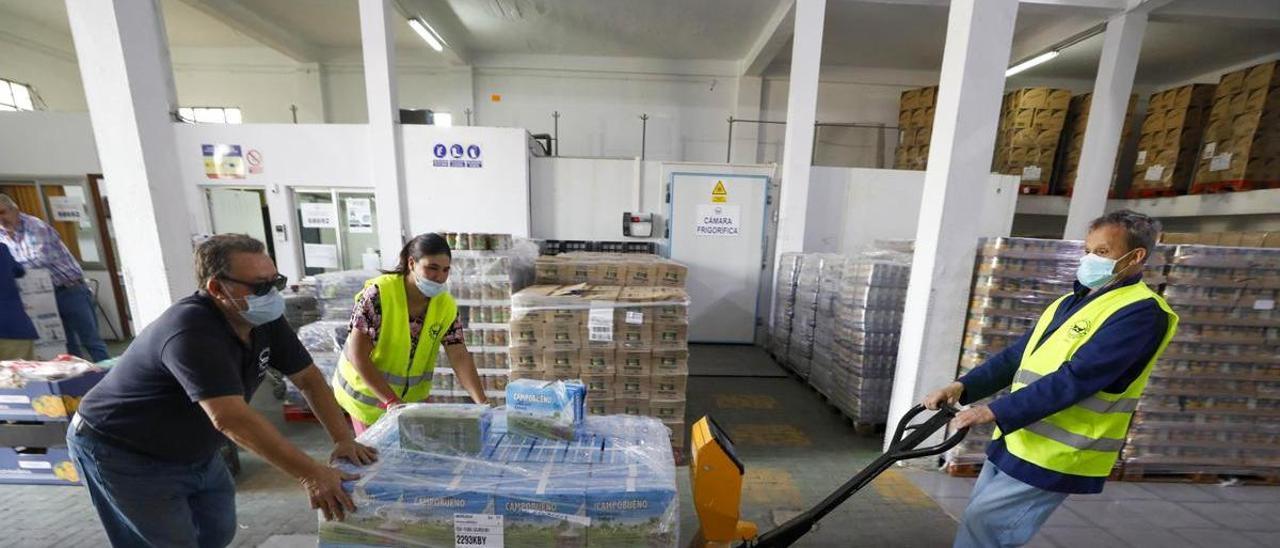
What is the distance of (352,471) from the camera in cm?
132

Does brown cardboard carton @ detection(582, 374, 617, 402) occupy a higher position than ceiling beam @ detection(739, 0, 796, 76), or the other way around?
ceiling beam @ detection(739, 0, 796, 76)

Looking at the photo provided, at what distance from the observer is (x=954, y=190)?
9.25ft

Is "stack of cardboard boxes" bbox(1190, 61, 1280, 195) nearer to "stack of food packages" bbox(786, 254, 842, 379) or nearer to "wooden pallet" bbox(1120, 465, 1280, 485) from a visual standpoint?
"wooden pallet" bbox(1120, 465, 1280, 485)

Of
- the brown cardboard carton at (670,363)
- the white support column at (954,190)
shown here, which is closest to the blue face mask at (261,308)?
the brown cardboard carton at (670,363)

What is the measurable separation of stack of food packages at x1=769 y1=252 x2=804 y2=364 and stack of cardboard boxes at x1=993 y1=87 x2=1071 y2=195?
455 cm

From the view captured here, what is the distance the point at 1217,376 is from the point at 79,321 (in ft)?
31.3

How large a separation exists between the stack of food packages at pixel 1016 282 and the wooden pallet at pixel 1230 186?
4.99 meters

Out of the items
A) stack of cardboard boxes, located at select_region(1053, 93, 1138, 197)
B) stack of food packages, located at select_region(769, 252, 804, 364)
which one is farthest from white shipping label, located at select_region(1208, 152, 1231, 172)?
stack of food packages, located at select_region(769, 252, 804, 364)

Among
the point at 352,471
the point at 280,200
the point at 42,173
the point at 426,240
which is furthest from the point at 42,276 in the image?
the point at 352,471

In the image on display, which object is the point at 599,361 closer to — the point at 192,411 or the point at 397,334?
the point at 397,334

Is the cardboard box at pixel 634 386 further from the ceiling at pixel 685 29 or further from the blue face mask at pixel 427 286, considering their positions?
the ceiling at pixel 685 29

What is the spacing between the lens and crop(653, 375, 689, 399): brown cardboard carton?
3296 mm

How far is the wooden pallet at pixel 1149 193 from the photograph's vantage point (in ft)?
20.9

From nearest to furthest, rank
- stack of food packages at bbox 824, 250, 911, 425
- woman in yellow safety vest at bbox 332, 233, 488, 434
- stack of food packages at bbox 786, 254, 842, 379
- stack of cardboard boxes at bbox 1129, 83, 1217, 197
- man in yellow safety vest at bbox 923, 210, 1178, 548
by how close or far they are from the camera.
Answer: man in yellow safety vest at bbox 923, 210, 1178, 548 → woman in yellow safety vest at bbox 332, 233, 488, 434 → stack of food packages at bbox 824, 250, 911, 425 → stack of food packages at bbox 786, 254, 842, 379 → stack of cardboard boxes at bbox 1129, 83, 1217, 197
